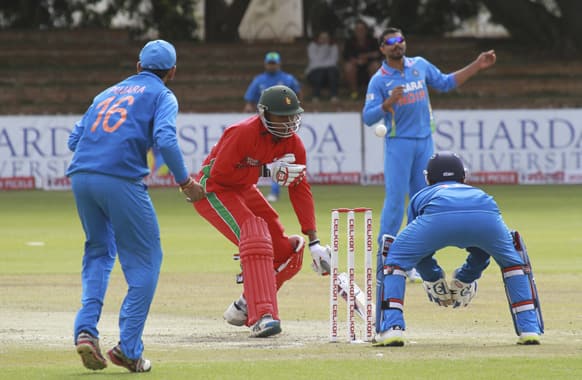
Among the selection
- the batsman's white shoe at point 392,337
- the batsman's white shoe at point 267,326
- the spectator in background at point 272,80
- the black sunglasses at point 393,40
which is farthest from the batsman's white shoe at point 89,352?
the spectator in background at point 272,80

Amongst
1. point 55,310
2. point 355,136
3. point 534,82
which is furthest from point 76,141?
point 534,82

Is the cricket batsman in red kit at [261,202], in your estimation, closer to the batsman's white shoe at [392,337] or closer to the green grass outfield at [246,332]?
the green grass outfield at [246,332]

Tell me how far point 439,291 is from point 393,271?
86 centimetres

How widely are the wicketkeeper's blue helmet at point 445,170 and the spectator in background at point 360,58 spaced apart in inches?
806

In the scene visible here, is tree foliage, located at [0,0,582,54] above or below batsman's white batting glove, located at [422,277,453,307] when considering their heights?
above

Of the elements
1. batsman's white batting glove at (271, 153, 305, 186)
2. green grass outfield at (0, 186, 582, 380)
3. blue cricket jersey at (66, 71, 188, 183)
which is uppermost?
blue cricket jersey at (66, 71, 188, 183)

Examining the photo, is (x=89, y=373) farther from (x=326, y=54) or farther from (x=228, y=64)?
(x=228, y=64)

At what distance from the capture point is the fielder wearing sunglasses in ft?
41.4

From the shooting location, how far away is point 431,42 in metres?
35.6

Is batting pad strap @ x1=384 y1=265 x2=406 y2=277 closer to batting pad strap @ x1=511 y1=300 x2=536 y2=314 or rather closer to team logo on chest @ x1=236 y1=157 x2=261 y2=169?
batting pad strap @ x1=511 y1=300 x2=536 y2=314

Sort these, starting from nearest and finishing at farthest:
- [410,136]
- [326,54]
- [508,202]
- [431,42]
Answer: [410,136]
[508,202]
[326,54]
[431,42]

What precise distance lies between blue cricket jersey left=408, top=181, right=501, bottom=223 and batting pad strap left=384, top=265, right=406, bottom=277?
16.0 inches

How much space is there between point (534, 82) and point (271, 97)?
24.6 m

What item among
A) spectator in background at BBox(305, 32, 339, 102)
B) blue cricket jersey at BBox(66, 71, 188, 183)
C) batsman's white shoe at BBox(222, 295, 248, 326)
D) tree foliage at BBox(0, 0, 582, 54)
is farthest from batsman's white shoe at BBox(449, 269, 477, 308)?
tree foliage at BBox(0, 0, 582, 54)
